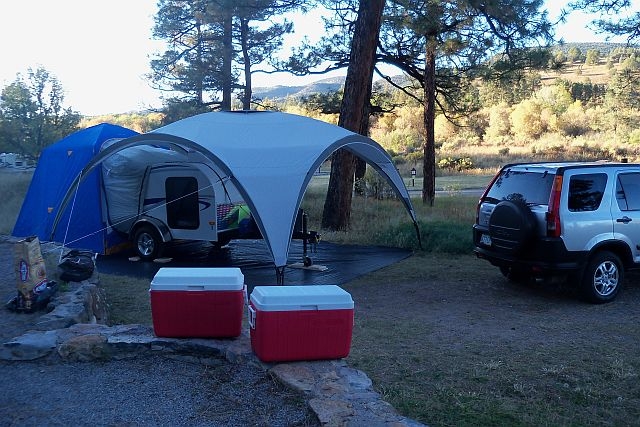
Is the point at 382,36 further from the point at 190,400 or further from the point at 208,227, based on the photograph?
the point at 190,400

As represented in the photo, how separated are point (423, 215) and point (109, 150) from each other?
8732 millimetres

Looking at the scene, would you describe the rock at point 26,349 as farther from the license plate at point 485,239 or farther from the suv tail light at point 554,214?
the suv tail light at point 554,214

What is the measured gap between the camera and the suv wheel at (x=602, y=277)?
765 centimetres

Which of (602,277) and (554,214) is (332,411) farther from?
(602,277)

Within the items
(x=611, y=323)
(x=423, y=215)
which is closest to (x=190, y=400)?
(x=611, y=323)

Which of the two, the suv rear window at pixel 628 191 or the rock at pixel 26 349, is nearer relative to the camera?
the rock at pixel 26 349

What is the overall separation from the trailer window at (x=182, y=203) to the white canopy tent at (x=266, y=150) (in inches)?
73.2

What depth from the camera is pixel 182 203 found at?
11648mm

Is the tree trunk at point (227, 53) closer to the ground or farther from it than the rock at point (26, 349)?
farther from it

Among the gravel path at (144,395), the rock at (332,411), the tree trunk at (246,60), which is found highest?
the tree trunk at (246,60)

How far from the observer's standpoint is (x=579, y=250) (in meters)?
7.54

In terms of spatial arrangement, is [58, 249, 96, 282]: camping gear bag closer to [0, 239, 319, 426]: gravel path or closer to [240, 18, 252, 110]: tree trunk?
[0, 239, 319, 426]: gravel path

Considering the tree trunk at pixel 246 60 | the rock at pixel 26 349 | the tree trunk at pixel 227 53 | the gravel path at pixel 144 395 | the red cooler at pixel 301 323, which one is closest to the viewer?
the gravel path at pixel 144 395

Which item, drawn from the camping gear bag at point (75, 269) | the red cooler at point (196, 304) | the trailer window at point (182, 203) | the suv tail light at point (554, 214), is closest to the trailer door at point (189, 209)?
the trailer window at point (182, 203)
